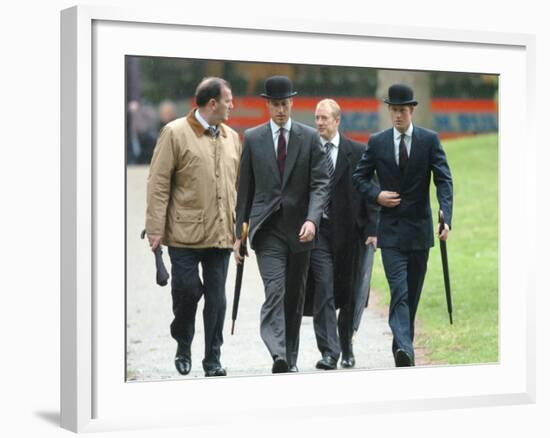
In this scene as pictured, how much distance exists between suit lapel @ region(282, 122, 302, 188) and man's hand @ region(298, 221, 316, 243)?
0.37 m

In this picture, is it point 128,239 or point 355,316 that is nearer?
point 128,239

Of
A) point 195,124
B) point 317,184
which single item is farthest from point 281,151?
point 195,124

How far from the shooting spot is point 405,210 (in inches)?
517

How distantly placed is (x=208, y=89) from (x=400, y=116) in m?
1.77

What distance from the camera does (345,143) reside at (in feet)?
42.4

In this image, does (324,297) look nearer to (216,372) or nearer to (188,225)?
(216,372)

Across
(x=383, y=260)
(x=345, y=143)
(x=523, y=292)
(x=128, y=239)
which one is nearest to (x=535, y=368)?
(x=523, y=292)

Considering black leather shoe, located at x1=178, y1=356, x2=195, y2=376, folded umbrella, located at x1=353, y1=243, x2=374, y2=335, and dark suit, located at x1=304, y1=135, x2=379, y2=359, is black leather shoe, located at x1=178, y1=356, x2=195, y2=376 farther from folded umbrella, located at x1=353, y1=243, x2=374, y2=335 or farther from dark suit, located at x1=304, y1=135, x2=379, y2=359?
folded umbrella, located at x1=353, y1=243, x2=374, y2=335

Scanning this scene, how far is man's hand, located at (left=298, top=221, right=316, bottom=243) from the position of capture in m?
12.5

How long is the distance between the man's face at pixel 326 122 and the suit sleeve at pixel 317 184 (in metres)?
0.13

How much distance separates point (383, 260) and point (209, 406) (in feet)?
6.46

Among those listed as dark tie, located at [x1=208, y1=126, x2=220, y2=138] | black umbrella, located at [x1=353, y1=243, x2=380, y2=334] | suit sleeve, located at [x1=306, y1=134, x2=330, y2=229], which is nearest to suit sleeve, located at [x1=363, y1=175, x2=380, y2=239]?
black umbrella, located at [x1=353, y1=243, x2=380, y2=334]

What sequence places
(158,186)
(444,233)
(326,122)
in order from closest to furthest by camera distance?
(158,186) < (326,122) < (444,233)

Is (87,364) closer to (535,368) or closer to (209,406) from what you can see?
(209,406)
